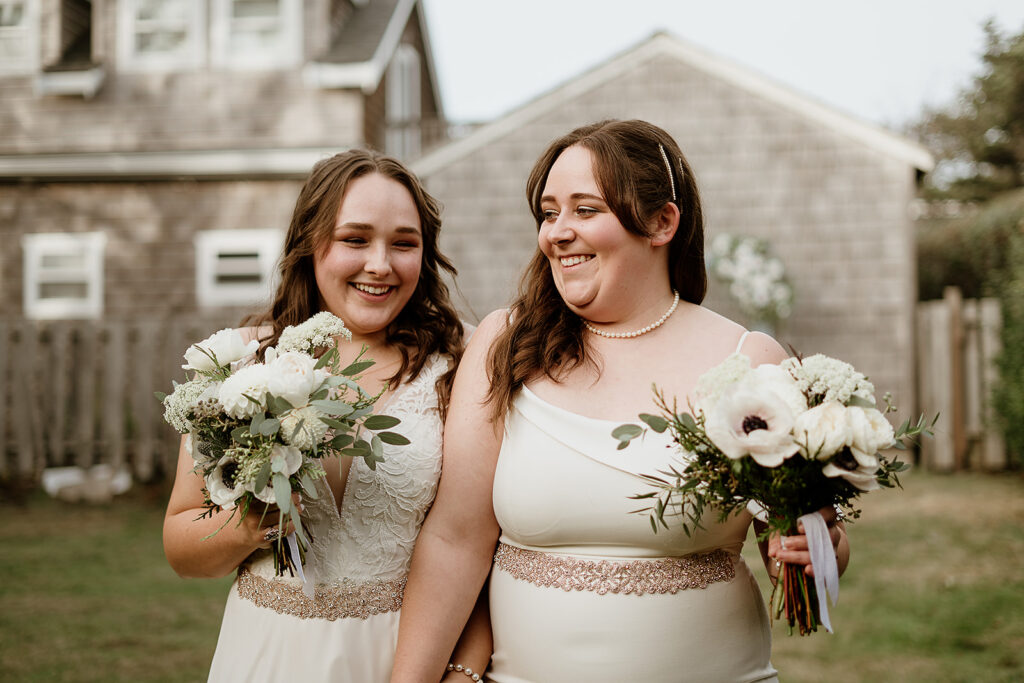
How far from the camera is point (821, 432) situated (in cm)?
197

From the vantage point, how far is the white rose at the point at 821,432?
77.4 inches

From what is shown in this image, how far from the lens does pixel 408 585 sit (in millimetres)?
2652

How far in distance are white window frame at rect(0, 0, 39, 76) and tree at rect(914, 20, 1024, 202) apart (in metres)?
12.8

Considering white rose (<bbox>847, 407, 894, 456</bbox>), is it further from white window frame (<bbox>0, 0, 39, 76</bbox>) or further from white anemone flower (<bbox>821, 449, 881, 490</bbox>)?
white window frame (<bbox>0, 0, 39, 76</bbox>)

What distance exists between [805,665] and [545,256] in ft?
11.5

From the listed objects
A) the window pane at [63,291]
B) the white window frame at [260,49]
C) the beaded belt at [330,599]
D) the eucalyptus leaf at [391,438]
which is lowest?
the beaded belt at [330,599]

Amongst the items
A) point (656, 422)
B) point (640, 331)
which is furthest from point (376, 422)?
point (640, 331)

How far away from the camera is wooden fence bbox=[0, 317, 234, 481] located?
9.75 metres

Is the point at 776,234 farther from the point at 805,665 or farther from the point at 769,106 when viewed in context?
the point at 805,665

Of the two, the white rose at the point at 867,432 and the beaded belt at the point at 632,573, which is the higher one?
the white rose at the point at 867,432

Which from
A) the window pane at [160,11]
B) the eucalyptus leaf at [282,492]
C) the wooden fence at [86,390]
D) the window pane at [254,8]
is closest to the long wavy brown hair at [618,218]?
the eucalyptus leaf at [282,492]

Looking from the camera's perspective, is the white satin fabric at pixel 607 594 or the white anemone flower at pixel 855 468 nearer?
the white anemone flower at pixel 855 468

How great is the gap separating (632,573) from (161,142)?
12837mm

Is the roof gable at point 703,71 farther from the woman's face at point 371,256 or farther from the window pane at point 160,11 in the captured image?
the woman's face at point 371,256
